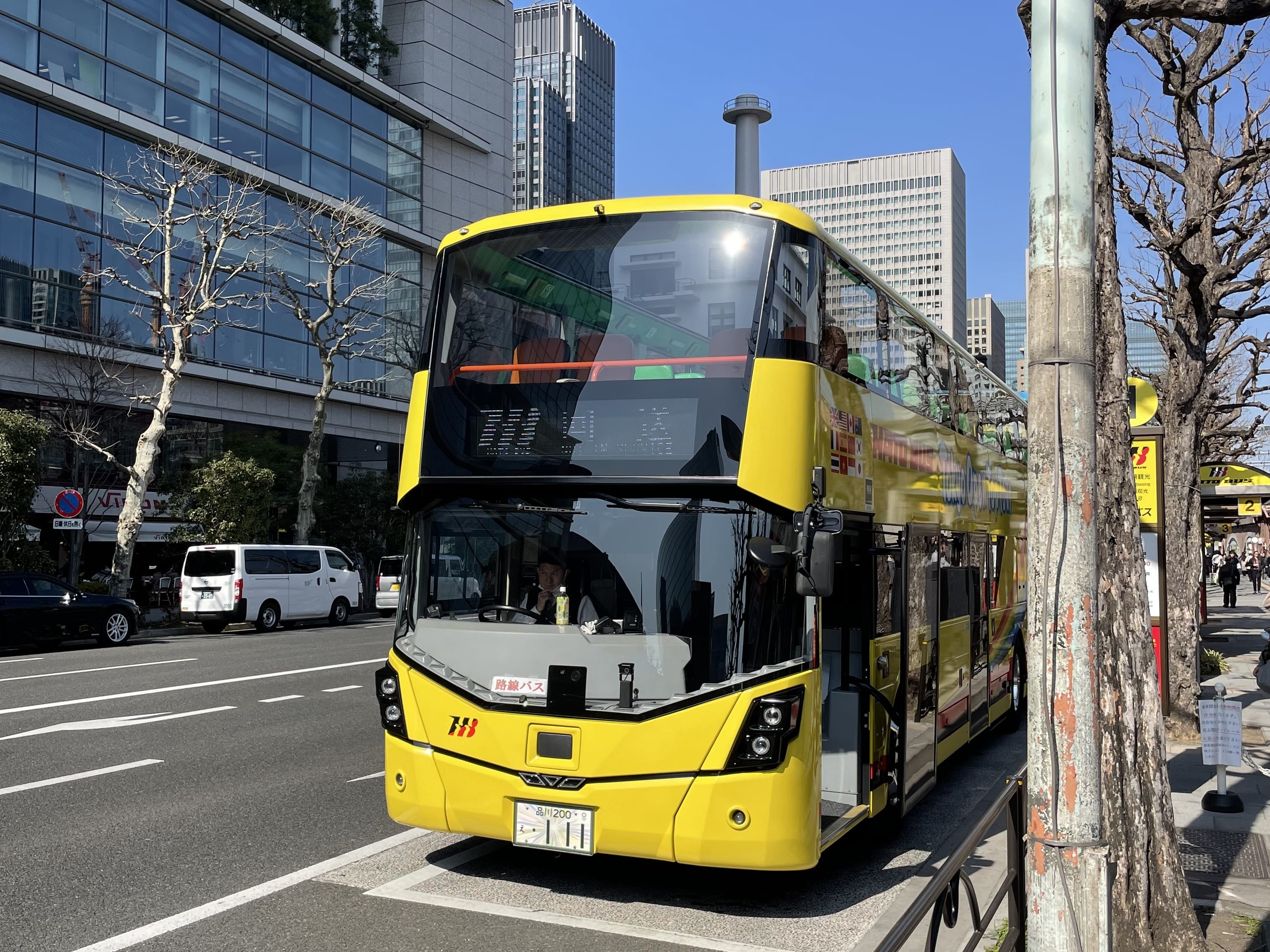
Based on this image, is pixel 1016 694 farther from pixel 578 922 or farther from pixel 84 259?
pixel 84 259

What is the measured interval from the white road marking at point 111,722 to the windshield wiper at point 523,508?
680 cm

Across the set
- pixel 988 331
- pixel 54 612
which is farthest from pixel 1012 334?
pixel 54 612

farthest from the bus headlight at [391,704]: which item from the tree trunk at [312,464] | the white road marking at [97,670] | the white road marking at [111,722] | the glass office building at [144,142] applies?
the glass office building at [144,142]

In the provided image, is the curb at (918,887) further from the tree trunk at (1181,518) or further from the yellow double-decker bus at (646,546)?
the tree trunk at (1181,518)

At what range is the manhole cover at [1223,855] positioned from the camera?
23.5ft

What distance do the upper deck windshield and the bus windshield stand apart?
0.97ft

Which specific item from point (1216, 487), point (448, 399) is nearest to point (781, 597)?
point (448, 399)

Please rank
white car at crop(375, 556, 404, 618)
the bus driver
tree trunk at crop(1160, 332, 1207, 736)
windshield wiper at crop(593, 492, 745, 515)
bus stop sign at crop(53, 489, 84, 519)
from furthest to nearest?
white car at crop(375, 556, 404, 618) → bus stop sign at crop(53, 489, 84, 519) → tree trunk at crop(1160, 332, 1207, 736) → the bus driver → windshield wiper at crop(593, 492, 745, 515)

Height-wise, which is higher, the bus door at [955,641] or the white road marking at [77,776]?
the bus door at [955,641]

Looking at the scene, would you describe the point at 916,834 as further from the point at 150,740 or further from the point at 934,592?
the point at 150,740

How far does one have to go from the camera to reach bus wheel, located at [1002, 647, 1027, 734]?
13.3 metres

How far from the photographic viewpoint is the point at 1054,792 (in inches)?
151

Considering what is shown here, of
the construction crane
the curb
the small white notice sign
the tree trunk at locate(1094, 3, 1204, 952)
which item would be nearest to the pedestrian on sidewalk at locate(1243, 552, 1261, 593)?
the construction crane

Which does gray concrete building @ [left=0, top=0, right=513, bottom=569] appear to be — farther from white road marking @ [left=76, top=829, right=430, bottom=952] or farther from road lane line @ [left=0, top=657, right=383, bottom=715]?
white road marking @ [left=76, top=829, right=430, bottom=952]
